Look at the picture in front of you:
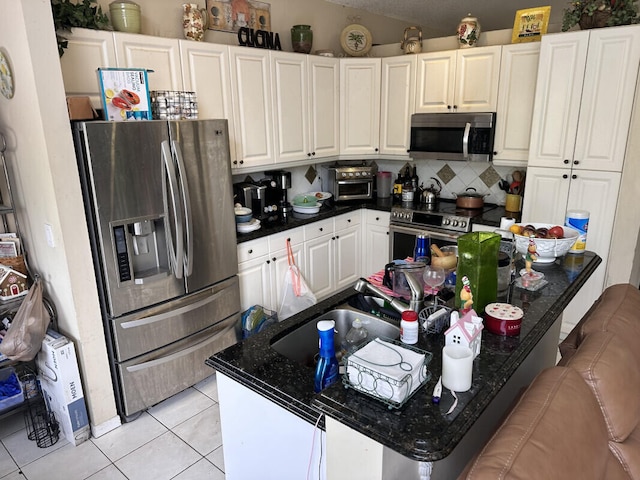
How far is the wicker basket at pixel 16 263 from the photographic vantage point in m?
2.48

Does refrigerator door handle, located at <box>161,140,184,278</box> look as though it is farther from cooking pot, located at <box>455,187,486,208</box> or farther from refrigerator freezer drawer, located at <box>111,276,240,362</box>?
cooking pot, located at <box>455,187,486,208</box>

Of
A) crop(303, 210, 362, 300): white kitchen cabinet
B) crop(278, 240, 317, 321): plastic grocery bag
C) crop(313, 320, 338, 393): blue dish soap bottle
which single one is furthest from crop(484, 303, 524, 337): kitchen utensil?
crop(303, 210, 362, 300): white kitchen cabinet

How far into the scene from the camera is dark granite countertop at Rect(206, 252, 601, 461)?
102 centimetres

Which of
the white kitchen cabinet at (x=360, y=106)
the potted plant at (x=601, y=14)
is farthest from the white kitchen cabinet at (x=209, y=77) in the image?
the potted plant at (x=601, y=14)

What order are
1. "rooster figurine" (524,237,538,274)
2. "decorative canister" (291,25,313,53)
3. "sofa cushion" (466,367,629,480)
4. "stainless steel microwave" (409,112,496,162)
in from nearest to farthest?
"sofa cushion" (466,367,629,480) < "rooster figurine" (524,237,538,274) < "stainless steel microwave" (409,112,496,162) < "decorative canister" (291,25,313,53)

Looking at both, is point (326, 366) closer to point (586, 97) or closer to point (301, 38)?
point (586, 97)

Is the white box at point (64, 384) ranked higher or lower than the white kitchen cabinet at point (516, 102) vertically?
lower

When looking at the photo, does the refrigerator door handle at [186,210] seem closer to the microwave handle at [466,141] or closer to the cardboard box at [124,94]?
the cardboard box at [124,94]

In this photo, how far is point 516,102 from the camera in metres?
3.34

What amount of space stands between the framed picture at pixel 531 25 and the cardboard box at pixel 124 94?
105 inches

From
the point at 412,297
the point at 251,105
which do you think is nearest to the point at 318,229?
the point at 251,105

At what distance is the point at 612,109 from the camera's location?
114 inches

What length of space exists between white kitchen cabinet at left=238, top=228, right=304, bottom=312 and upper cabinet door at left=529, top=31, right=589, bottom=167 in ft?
6.46

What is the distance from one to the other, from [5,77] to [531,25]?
338cm
